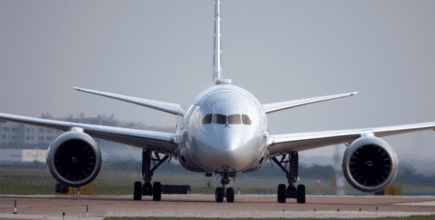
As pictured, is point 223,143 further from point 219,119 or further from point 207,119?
point 207,119

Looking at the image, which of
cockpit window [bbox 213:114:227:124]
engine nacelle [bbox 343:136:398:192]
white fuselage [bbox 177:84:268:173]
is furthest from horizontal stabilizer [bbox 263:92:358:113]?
cockpit window [bbox 213:114:227:124]

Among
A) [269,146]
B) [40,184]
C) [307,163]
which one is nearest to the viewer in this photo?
[269,146]

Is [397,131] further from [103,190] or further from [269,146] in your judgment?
[103,190]

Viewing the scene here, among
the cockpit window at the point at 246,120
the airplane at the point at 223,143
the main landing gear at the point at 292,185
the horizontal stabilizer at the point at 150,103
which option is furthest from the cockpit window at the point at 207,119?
the main landing gear at the point at 292,185

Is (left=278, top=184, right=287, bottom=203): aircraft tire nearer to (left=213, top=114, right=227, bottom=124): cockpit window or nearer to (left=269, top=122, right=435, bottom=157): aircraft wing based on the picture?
(left=269, top=122, right=435, bottom=157): aircraft wing

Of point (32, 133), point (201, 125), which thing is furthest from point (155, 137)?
point (32, 133)

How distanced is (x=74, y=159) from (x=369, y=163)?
30.6 ft

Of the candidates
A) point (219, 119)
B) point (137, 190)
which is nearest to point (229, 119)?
point (219, 119)

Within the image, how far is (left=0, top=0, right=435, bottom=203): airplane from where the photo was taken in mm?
17938

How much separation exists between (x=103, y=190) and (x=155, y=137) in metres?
11.5

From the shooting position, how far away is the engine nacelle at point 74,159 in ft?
66.2

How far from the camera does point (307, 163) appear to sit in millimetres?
33625

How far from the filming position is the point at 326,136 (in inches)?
851

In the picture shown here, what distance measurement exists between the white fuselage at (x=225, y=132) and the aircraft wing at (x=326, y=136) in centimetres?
136
